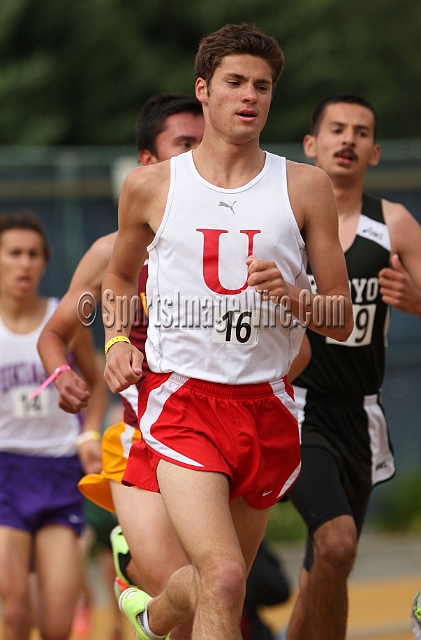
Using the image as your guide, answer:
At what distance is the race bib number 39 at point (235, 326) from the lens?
362 cm

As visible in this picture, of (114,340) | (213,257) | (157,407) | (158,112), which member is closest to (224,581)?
(157,407)

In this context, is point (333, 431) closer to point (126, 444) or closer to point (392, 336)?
point (126, 444)

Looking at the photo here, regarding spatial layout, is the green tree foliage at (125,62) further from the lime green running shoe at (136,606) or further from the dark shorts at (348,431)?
the lime green running shoe at (136,606)

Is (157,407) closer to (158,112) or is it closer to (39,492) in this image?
(158,112)

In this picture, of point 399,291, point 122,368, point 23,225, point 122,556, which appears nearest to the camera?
point 122,368

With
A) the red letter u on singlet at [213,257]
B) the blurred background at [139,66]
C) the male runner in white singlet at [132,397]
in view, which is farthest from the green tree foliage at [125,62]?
the red letter u on singlet at [213,257]

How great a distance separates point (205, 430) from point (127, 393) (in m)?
1.03

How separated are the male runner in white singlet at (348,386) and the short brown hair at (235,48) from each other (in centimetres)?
136

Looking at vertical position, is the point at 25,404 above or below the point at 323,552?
above

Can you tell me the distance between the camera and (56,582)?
5355 millimetres

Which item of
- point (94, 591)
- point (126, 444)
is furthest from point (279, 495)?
point (94, 591)

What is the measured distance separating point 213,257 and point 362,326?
5.28 feet

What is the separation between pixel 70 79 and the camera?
1519 cm

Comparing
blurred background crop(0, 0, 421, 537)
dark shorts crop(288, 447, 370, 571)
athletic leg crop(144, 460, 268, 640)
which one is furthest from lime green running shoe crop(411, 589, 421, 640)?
blurred background crop(0, 0, 421, 537)
